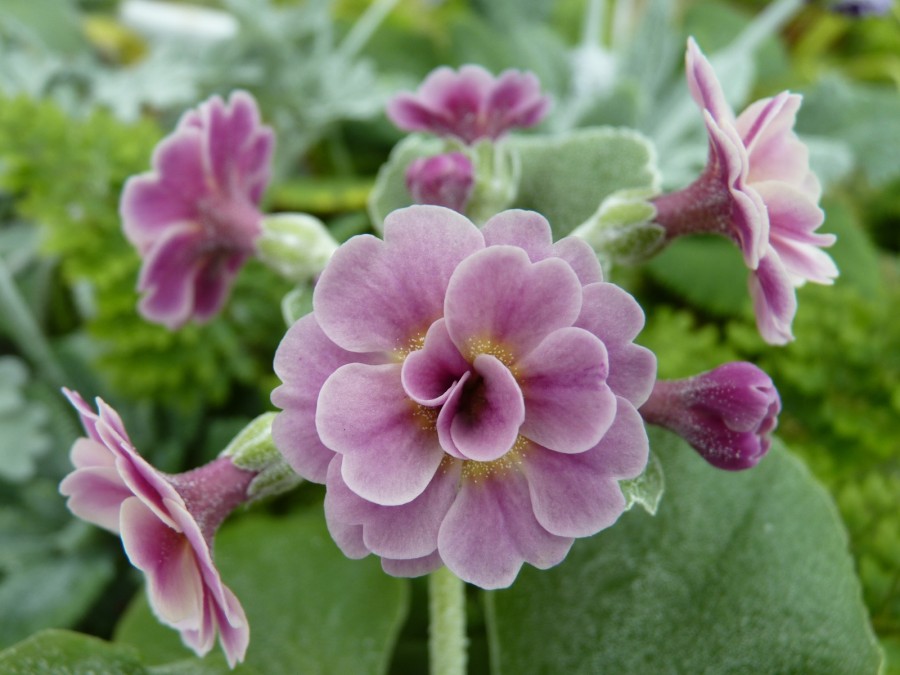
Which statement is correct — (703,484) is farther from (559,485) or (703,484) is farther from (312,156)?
(312,156)

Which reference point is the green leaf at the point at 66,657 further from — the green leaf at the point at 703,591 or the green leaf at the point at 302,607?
the green leaf at the point at 703,591

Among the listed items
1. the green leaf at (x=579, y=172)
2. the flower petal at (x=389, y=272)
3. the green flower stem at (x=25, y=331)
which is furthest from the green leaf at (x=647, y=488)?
the green flower stem at (x=25, y=331)

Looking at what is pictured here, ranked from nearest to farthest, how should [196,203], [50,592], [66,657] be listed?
[66,657], [196,203], [50,592]

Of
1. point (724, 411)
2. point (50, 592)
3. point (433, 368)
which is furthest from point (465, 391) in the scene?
point (50, 592)

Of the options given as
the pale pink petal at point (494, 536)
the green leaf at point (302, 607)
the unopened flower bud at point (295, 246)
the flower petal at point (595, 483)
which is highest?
the flower petal at point (595, 483)

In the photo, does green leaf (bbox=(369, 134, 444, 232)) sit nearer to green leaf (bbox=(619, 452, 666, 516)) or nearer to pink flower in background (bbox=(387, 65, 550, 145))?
pink flower in background (bbox=(387, 65, 550, 145))

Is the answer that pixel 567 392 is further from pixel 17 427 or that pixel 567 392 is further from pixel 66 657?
pixel 17 427
